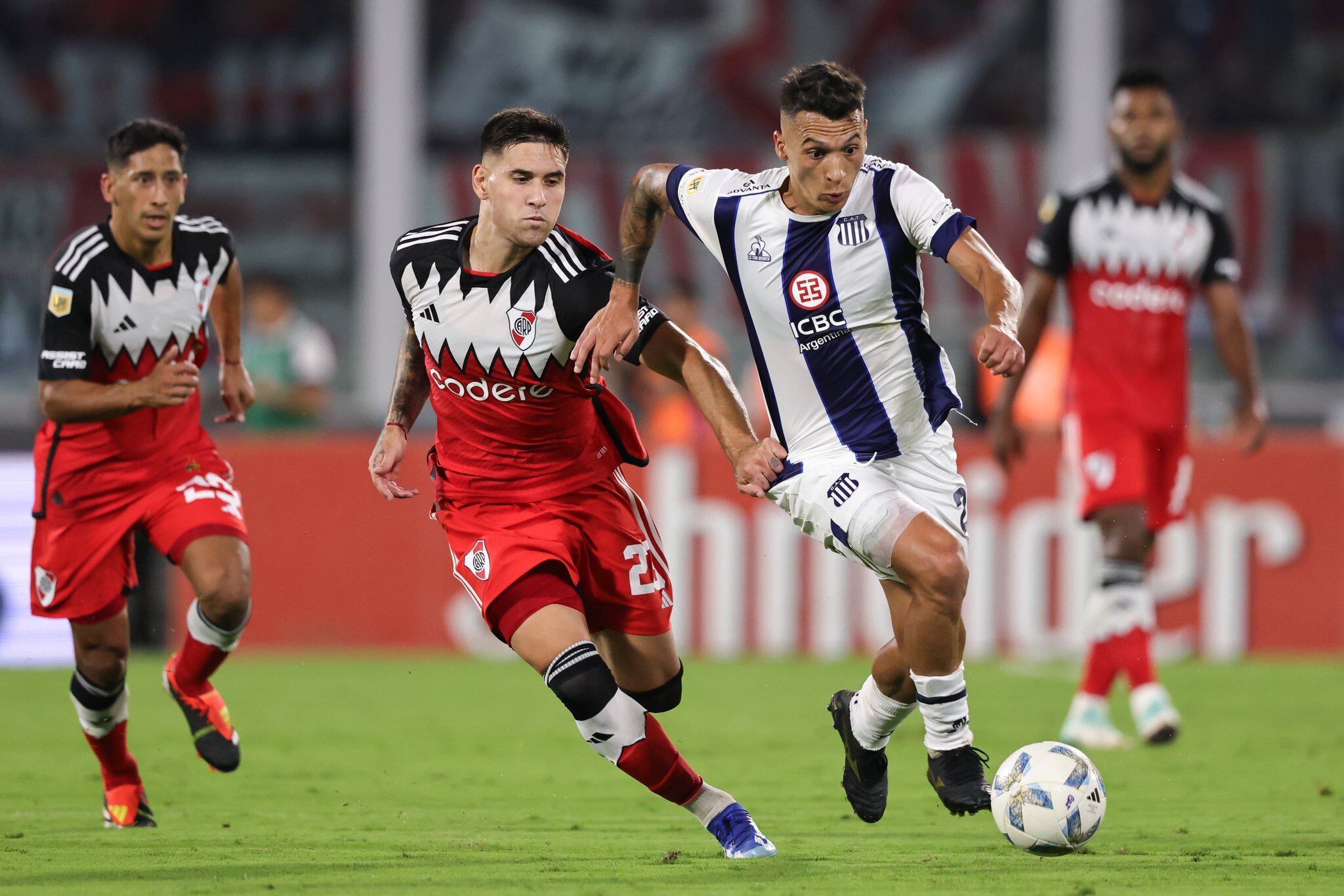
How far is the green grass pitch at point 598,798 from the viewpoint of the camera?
5.10 metres

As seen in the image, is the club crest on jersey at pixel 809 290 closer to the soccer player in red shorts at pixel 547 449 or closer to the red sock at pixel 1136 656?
the soccer player in red shorts at pixel 547 449

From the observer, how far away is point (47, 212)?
55.4ft

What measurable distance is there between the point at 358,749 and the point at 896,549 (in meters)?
3.50

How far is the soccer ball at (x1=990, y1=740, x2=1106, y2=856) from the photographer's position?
5.21m

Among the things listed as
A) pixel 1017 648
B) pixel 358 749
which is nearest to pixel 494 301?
pixel 358 749

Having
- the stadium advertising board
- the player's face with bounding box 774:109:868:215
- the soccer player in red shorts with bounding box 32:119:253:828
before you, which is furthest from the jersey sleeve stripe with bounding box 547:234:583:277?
the stadium advertising board

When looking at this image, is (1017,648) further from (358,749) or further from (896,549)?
(896,549)

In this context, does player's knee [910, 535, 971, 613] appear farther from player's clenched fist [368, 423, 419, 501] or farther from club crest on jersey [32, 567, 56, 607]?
club crest on jersey [32, 567, 56, 607]

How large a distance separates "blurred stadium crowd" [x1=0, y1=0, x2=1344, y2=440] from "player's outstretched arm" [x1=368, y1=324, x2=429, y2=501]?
35.2 feet

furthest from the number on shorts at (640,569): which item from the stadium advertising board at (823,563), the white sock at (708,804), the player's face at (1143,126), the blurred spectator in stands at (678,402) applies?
the blurred spectator in stands at (678,402)

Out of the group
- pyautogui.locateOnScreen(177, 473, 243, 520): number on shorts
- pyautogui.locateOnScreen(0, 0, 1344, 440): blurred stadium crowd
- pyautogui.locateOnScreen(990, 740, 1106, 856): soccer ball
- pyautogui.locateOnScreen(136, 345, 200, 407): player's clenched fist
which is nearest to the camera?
pyautogui.locateOnScreen(990, 740, 1106, 856): soccer ball

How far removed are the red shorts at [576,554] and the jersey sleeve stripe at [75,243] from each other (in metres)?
1.54

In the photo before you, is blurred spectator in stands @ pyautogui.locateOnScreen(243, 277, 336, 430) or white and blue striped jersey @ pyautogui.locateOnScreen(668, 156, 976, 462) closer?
white and blue striped jersey @ pyautogui.locateOnScreen(668, 156, 976, 462)

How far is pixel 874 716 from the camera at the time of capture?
19.1ft
